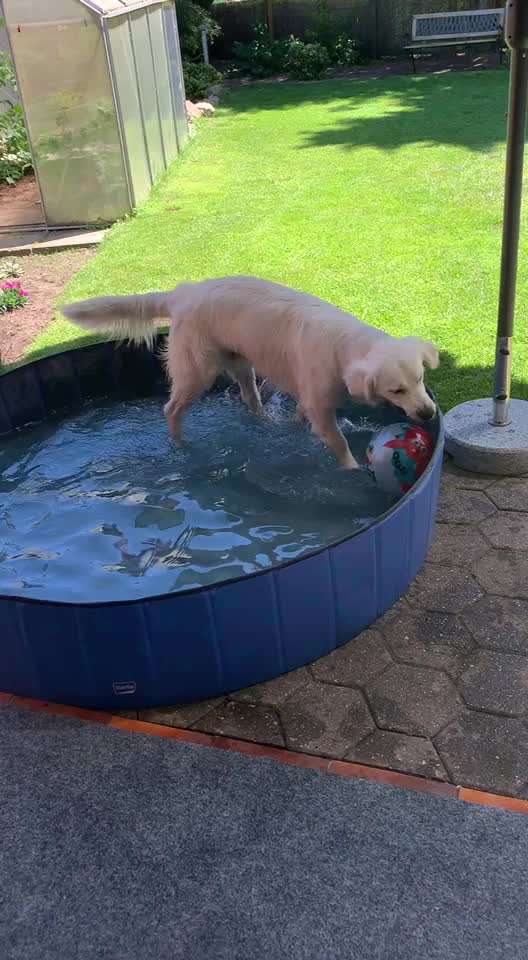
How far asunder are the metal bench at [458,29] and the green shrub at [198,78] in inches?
185

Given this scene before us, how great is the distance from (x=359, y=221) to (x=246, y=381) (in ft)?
15.9

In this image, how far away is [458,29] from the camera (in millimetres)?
18719

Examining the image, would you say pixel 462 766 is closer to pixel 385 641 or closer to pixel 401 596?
pixel 385 641

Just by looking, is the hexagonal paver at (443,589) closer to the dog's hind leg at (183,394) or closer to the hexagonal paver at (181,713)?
the hexagonal paver at (181,713)

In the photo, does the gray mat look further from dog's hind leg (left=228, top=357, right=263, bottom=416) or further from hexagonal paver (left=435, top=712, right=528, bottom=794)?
dog's hind leg (left=228, top=357, right=263, bottom=416)

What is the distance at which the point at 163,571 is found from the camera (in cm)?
433

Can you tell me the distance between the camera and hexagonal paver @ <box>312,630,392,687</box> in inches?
136

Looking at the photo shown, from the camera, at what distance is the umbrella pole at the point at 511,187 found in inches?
157

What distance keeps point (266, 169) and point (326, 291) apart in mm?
5643

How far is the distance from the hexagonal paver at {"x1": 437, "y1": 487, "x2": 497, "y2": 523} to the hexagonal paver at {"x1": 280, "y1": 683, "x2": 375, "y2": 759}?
140cm

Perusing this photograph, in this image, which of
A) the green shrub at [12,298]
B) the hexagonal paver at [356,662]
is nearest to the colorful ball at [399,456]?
the hexagonal paver at [356,662]

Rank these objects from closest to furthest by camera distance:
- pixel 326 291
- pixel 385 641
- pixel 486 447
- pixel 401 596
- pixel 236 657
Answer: pixel 236 657 → pixel 385 641 → pixel 401 596 → pixel 486 447 → pixel 326 291

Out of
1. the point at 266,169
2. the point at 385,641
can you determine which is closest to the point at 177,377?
the point at 385,641

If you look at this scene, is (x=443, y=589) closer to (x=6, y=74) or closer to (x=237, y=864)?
(x=237, y=864)
